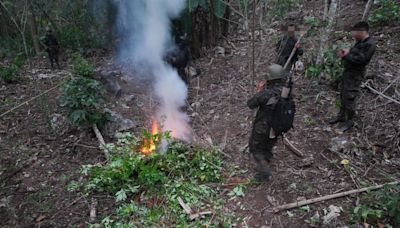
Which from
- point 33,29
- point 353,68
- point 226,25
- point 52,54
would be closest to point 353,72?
point 353,68

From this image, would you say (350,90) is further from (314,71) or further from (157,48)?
(157,48)

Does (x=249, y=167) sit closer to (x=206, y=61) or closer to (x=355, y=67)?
(x=355, y=67)

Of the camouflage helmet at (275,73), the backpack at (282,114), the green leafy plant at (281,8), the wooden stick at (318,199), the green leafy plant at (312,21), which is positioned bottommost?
the wooden stick at (318,199)

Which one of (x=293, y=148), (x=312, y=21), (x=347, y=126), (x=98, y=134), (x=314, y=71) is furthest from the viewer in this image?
(x=312, y=21)

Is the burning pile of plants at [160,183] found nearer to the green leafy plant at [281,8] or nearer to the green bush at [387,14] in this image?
the green bush at [387,14]

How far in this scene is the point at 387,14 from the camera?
Answer: 344 inches

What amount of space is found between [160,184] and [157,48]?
5.97 m

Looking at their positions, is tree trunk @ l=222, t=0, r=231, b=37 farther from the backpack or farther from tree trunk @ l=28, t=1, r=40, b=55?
tree trunk @ l=28, t=1, r=40, b=55

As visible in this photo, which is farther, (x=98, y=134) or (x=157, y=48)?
(x=157, y=48)

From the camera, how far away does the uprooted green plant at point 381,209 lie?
13.4ft

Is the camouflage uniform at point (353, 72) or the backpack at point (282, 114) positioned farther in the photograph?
the camouflage uniform at point (353, 72)

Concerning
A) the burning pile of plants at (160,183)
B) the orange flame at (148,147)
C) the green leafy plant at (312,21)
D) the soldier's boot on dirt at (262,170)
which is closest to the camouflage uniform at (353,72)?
the soldier's boot on dirt at (262,170)

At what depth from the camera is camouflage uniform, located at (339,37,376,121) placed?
5488 mm

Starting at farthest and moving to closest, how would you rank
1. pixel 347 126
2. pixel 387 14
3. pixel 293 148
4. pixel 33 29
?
1. pixel 33 29
2. pixel 387 14
3. pixel 347 126
4. pixel 293 148
